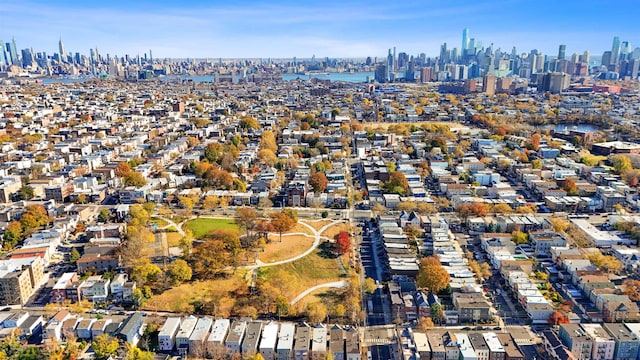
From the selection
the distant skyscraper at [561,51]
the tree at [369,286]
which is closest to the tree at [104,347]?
the tree at [369,286]

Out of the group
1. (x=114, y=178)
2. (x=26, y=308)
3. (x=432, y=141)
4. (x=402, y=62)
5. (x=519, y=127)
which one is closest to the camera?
(x=26, y=308)

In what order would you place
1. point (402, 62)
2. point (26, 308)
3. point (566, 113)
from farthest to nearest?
point (402, 62) < point (566, 113) < point (26, 308)

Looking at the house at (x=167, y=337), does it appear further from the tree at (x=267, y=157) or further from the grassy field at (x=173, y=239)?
the tree at (x=267, y=157)

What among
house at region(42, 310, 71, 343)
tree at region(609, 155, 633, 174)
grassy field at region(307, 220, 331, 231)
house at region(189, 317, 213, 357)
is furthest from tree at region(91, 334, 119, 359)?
tree at region(609, 155, 633, 174)

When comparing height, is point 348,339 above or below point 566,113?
below

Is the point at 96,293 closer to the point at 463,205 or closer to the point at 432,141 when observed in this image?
the point at 463,205

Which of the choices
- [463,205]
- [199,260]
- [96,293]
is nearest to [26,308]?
[96,293]

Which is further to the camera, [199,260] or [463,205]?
[463,205]

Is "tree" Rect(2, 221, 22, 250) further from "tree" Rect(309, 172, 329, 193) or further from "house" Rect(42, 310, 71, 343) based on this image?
"tree" Rect(309, 172, 329, 193)
